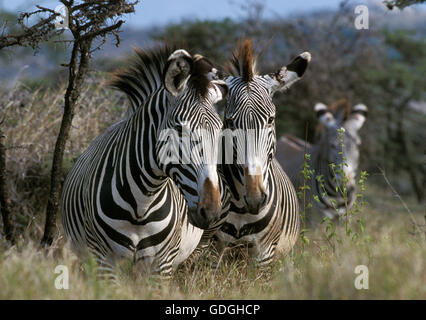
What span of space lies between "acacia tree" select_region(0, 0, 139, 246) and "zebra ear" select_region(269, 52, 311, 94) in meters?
1.39

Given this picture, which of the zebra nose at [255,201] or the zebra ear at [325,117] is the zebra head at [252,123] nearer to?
the zebra nose at [255,201]

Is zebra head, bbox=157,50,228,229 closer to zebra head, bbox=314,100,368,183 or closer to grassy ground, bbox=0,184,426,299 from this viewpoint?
grassy ground, bbox=0,184,426,299

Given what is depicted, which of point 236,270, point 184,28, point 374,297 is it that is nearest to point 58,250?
point 236,270

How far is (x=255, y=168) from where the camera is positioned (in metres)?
4.03

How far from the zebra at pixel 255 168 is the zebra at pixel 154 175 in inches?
7.4

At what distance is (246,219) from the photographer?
182 inches

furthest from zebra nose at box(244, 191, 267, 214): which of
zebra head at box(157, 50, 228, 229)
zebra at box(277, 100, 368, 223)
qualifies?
zebra at box(277, 100, 368, 223)

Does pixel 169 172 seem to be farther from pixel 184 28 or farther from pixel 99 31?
pixel 184 28

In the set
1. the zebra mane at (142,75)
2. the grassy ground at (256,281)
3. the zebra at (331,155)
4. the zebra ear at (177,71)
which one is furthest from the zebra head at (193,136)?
the zebra at (331,155)

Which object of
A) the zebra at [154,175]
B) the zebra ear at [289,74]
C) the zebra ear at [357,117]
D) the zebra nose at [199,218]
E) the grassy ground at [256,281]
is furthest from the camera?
the zebra ear at [357,117]

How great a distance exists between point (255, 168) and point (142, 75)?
1.21 metres

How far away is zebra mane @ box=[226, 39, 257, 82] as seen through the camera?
453 cm

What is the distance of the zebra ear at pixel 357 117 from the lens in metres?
9.08
